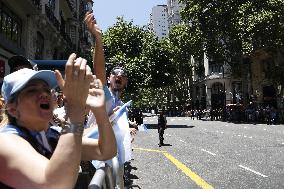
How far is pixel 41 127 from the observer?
2156mm

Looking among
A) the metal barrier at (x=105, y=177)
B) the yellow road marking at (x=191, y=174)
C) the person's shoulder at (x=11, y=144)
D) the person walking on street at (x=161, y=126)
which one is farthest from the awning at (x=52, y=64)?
the person walking on street at (x=161, y=126)

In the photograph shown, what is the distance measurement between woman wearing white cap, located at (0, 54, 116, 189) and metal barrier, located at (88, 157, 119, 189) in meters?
0.55

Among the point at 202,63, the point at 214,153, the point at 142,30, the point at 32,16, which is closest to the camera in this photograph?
the point at 214,153

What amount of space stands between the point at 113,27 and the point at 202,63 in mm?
39015

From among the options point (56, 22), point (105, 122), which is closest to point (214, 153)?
point (105, 122)

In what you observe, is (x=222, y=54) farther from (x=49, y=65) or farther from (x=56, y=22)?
(x=49, y=65)

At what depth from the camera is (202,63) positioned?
74812 mm

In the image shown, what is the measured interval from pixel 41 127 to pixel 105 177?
1.32m

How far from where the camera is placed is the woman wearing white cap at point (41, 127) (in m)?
1.78

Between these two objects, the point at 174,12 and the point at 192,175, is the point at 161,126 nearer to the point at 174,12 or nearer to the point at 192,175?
the point at 192,175

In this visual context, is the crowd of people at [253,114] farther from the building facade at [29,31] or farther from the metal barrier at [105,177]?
the metal barrier at [105,177]

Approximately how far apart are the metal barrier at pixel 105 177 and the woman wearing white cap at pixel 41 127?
554mm

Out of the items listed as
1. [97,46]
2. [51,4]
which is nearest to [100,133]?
[97,46]

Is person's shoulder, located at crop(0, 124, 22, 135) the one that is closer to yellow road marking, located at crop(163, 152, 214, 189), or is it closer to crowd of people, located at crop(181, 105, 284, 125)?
yellow road marking, located at crop(163, 152, 214, 189)
